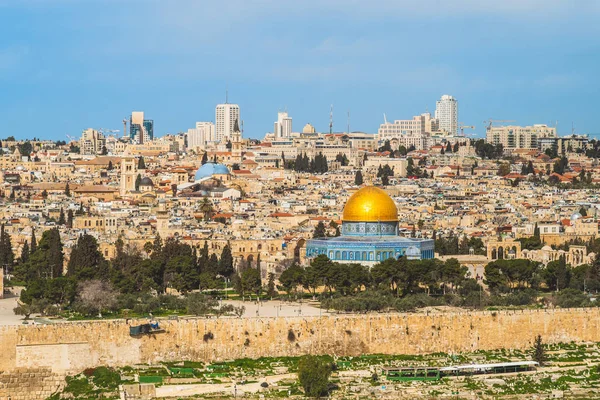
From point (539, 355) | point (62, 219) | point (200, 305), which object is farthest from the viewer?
point (62, 219)

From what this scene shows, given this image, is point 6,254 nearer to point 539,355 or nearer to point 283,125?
point 539,355

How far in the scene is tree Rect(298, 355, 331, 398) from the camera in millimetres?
36844

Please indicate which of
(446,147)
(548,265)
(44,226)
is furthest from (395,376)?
(446,147)

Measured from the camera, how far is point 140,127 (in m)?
174

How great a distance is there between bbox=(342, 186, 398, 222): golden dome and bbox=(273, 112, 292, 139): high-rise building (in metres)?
118

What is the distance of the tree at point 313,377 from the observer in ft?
121

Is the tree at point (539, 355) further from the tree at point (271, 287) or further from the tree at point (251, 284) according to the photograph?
the tree at point (251, 284)

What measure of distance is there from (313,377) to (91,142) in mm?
113598

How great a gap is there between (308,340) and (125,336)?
502cm

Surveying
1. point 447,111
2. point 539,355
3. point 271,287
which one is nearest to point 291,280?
point 271,287

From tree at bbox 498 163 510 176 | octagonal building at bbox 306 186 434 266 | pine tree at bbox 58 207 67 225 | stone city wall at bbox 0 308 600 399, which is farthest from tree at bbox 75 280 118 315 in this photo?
tree at bbox 498 163 510 176

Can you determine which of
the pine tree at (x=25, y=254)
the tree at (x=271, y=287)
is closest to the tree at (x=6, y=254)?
the pine tree at (x=25, y=254)

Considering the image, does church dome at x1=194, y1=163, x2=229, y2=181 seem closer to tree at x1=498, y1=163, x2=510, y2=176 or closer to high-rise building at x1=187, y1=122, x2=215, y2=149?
tree at x1=498, y1=163, x2=510, y2=176

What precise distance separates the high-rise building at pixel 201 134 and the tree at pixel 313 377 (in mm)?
138366
